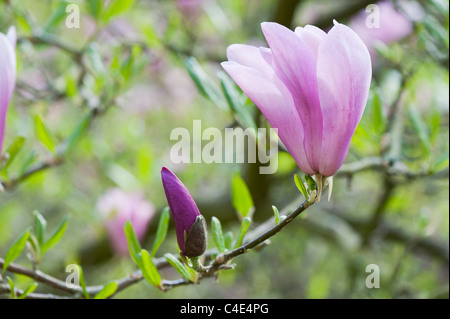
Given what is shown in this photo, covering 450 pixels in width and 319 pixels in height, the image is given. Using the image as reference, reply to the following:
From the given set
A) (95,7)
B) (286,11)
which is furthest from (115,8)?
(286,11)

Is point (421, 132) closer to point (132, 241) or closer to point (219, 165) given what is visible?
point (132, 241)

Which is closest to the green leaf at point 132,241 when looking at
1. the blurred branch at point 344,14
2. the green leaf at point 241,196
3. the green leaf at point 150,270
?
the green leaf at point 150,270

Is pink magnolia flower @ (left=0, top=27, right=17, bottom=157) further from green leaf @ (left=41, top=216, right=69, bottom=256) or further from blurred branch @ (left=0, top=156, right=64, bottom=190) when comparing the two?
blurred branch @ (left=0, top=156, right=64, bottom=190)

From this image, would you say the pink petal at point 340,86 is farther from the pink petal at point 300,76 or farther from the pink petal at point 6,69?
the pink petal at point 6,69

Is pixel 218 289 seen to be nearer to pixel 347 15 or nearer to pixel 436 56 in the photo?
pixel 347 15

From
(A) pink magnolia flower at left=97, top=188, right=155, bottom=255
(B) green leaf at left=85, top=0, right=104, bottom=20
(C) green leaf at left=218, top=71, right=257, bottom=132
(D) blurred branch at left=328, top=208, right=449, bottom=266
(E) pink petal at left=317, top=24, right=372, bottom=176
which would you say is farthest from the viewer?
(D) blurred branch at left=328, top=208, right=449, bottom=266

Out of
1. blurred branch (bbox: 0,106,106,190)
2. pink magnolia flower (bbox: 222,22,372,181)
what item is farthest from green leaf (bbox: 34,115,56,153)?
pink magnolia flower (bbox: 222,22,372,181)

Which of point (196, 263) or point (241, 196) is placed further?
point (241, 196)
